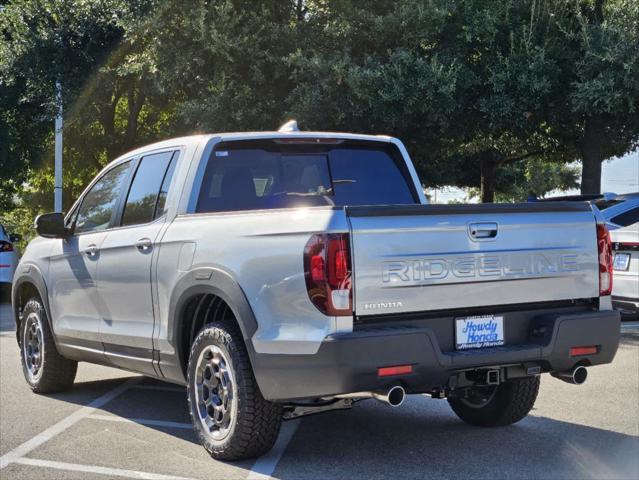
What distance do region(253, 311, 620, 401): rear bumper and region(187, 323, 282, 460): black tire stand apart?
182mm

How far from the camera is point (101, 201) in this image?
269 inches

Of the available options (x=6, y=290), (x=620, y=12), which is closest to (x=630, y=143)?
(x=620, y=12)

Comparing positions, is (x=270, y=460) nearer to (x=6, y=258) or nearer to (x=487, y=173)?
(x=6, y=258)

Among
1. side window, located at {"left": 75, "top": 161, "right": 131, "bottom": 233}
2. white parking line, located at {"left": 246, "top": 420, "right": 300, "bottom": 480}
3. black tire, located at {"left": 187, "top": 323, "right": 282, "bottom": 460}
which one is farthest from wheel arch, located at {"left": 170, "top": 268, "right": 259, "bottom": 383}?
side window, located at {"left": 75, "top": 161, "right": 131, "bottom": 233}

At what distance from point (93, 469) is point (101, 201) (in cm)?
242

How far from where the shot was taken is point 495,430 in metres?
5.97

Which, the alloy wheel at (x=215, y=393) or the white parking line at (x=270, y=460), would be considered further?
the alloy wheel at (x=215, y=393)

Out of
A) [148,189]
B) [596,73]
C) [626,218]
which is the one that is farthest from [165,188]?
[596,73]

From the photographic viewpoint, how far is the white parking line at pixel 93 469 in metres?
4.88

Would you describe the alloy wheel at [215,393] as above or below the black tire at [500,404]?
above

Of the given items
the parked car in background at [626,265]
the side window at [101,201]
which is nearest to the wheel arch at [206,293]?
the side window at [101,201]

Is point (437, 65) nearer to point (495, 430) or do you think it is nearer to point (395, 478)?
point (495, 430)

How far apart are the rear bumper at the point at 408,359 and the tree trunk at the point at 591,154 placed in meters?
13.1

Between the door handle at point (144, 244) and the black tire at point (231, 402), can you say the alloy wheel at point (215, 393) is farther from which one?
the door handle at point (144, 244)
